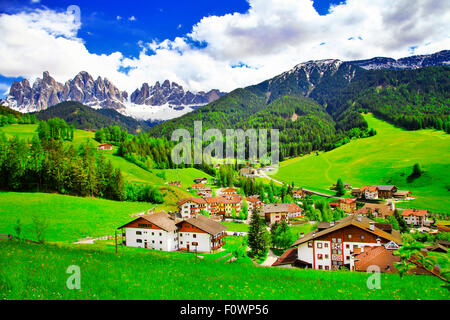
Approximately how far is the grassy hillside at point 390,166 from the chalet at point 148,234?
3661 inches

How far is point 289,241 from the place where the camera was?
5822 cm

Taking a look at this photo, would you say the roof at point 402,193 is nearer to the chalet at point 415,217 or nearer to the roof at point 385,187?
the roof at point 385,187

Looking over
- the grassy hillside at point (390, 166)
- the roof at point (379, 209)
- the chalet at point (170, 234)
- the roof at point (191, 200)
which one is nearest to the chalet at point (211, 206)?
the roof at point (191, 200)

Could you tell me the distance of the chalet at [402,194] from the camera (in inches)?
4183

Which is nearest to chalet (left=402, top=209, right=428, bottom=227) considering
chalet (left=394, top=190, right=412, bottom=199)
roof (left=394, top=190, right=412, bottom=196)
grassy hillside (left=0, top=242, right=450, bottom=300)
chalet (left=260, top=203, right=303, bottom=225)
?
chalet (left=394, top=190, right=412, bottom=199)

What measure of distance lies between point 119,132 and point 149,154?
31.6 meters

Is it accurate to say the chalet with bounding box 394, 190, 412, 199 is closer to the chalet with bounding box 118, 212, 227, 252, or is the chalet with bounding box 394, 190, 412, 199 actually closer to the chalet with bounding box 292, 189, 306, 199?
the chalet with bounding box 292, 189, 306, 199

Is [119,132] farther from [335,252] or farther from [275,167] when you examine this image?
[335,252]

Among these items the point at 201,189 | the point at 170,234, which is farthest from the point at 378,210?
the point at 170,234

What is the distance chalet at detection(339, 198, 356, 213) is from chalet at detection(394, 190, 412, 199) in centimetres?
1870

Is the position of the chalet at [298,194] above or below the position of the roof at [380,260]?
below

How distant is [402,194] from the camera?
106750mm

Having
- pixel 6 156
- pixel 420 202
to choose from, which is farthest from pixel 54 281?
pixel 420 202
